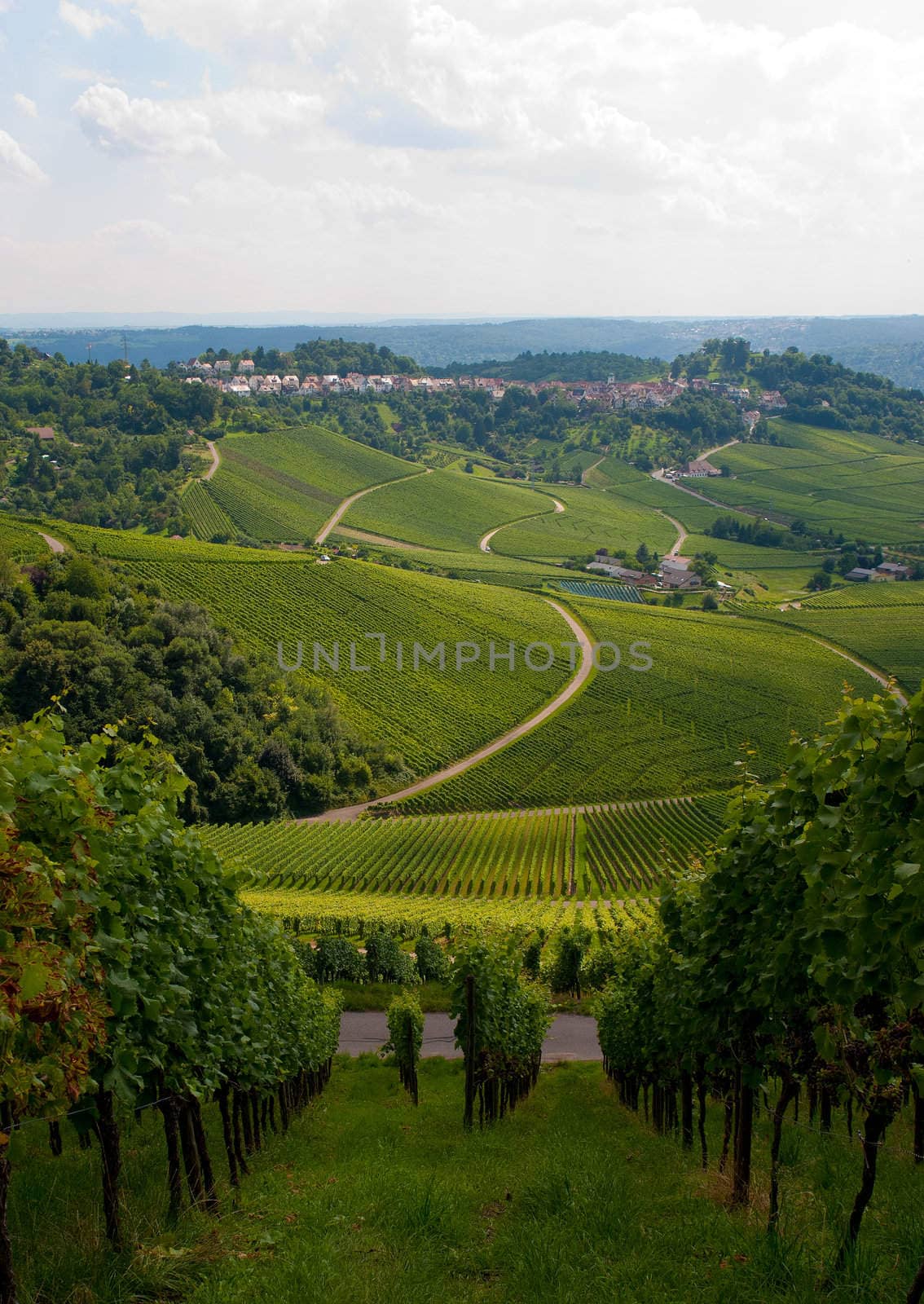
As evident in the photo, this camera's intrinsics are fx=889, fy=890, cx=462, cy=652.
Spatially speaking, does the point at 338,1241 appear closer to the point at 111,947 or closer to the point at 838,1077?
the point at 111,947

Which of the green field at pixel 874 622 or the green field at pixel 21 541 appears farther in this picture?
the green field at pixel 874 622

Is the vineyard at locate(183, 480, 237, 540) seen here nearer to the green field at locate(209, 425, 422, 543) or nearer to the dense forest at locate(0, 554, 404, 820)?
the green field at locate(209, 425, 422, 543)

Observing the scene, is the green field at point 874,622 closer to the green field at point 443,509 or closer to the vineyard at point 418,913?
the vineyard at point 418,913

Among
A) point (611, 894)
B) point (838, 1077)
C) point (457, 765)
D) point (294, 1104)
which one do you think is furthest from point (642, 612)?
point (838, 1077)

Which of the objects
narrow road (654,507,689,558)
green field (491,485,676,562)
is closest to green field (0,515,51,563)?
green field (491,485,676,562)

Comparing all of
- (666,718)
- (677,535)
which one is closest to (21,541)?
(666,718)

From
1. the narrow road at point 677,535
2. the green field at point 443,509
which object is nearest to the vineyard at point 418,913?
the green field at point 443,509
